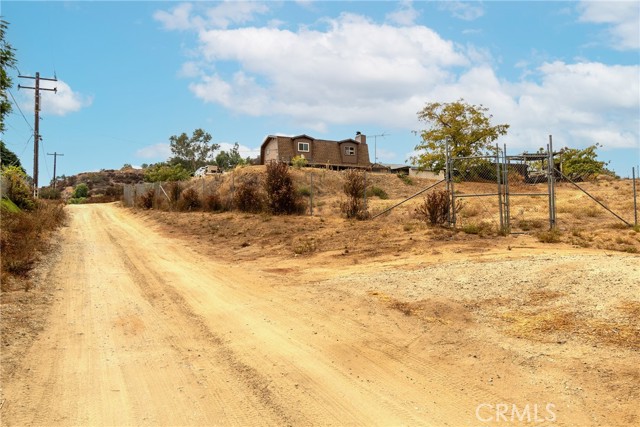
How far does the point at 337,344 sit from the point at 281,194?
15.2 meters

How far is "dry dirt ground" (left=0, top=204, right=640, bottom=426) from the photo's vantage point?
434cm

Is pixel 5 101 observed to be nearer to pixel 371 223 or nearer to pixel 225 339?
pixel 225 339

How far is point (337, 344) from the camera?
19.7ft

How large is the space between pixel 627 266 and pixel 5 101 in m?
13.1

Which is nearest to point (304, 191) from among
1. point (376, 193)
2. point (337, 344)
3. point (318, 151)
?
point (376, 193)

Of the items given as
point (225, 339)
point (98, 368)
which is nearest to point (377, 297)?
point (225, 339)

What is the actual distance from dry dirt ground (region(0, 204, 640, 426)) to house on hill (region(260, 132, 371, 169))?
122ft

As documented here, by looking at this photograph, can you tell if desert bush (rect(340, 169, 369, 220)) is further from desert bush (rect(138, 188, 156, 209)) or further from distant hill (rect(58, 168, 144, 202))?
distant hill (rect(58, 168, 144, 202))

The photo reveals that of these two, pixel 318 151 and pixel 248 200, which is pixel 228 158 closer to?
pixel 318 151

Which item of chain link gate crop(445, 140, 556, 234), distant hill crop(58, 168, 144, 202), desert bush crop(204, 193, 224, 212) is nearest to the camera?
chain link gate crop(445, 140, 556, 234)

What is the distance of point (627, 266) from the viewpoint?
7.92 meters

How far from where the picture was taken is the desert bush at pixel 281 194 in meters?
21.0

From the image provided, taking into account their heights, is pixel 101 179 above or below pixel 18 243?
above

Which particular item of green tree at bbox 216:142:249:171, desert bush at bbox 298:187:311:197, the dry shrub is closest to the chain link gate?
desert bush at bbox 298:187:311:197
